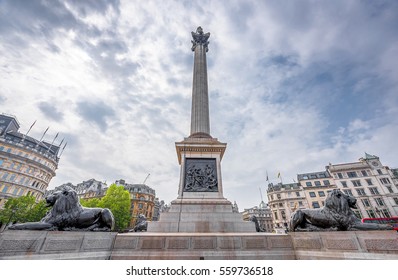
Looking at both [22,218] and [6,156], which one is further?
[6,156]

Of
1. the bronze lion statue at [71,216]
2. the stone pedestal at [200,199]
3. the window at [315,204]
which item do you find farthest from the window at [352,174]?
the bronze lion statue at [71,216]

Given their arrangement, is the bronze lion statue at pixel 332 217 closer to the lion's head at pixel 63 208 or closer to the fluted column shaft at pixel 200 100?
the lion's head at pixel 63 208

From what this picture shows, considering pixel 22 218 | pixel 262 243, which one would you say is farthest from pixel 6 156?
pixel 262 243

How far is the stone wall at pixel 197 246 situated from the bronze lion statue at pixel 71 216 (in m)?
0.37

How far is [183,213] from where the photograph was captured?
30.1 feet

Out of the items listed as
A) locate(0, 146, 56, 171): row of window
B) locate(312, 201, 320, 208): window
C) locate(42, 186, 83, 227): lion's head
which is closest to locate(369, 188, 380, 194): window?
locate(312, 201, 320, 208): window

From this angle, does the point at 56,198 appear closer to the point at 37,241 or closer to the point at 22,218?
the point at 37,241

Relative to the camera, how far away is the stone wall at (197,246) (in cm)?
457

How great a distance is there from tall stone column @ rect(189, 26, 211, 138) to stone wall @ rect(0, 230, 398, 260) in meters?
8.62

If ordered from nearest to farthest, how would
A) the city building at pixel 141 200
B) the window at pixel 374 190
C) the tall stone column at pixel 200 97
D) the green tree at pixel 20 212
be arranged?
the tall stone column at pixel 200 97 → the green tree at pixel 20 212 → the window at pixel 374 190 → the city building at pixel 141 200

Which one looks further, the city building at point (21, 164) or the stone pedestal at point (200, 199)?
the city building at point (21, 164)

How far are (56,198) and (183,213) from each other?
219 inches

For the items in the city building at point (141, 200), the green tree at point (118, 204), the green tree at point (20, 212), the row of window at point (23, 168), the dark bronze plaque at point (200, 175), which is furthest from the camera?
the city building at point (141, 200)

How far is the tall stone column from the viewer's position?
14438 millimetres
